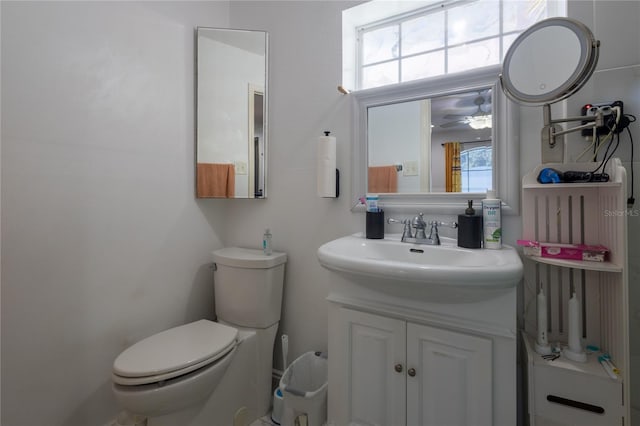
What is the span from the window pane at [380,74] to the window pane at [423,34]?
88mm

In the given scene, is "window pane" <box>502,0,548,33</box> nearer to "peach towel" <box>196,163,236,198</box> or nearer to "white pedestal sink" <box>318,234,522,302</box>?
"white pedestal sink" <box>318,234,522,302</box>

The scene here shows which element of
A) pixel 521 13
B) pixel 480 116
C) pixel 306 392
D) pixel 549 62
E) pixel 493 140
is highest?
pixel 521 13

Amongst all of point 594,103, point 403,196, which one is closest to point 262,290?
point 403,196

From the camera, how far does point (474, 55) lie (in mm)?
1281

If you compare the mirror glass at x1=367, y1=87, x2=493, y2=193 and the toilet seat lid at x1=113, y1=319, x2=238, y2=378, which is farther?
the mirror glass at x1=367, y1=87, x2=493, y2=193

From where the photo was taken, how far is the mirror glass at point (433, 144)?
117 centimetres

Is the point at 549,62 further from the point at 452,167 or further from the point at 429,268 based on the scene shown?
the point at 429,268

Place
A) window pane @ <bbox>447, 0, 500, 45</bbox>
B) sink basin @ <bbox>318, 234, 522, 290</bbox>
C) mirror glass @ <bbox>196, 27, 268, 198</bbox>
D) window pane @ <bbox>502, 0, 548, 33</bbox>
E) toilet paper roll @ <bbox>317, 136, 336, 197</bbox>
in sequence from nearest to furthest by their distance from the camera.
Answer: sink basin @ <bbox>318, 234, 522, 290</bbox>, window pane @ <bbox>502, 0, 548, 33</bbox>, window pane @ <bbox>447, 0, 500, 45</bbox>, toilet paper roll @ <bbox>317, 136, 336, 197</bbox>, mirror glass @ <bbox>196, 27, 268, 198</bbox>

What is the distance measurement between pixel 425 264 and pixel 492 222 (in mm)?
364

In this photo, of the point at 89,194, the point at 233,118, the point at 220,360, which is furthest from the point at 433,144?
the point at 89,194

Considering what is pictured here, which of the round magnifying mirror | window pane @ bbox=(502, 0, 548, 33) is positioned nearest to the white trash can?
the round magnifying mirror

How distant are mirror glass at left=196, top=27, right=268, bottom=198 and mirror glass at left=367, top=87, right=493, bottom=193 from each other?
0.67 m

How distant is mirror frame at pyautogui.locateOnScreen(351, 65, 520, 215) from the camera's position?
43.0 inches

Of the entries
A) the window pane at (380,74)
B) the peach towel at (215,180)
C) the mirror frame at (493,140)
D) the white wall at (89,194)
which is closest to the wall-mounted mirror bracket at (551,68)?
the mirror frame at (493,140)
